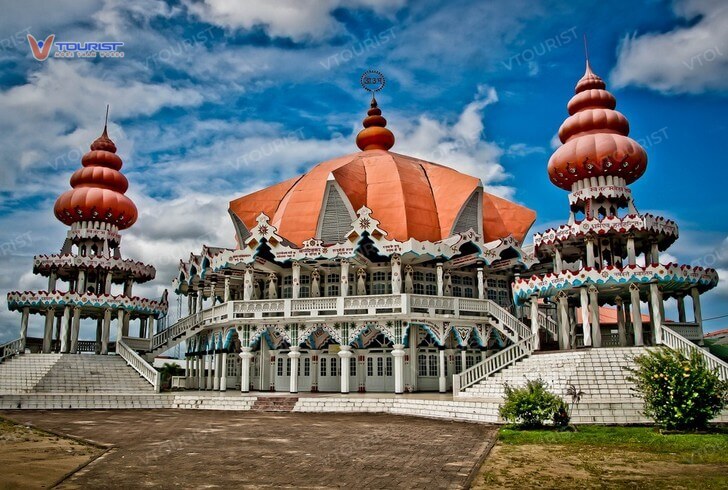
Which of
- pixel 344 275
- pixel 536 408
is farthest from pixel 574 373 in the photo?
pixel 344 275

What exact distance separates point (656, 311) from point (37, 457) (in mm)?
22878

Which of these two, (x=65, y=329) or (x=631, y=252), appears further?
(x=65, y=329)

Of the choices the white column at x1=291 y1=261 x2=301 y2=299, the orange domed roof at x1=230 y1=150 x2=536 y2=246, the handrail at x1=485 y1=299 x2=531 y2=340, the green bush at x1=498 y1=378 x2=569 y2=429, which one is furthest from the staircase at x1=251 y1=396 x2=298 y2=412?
the green bush at x1=498 y1=378 x2=569 y2=429

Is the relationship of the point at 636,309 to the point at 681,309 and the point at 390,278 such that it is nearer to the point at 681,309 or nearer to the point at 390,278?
the point at 681,309

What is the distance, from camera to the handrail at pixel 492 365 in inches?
1011

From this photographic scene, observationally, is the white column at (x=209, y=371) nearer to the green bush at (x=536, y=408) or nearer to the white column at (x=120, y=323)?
A: the white column at (x=120, y=323)

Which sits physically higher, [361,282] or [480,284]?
[361,282]

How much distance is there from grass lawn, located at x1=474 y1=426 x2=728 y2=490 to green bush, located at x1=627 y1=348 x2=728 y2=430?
0.58 metres

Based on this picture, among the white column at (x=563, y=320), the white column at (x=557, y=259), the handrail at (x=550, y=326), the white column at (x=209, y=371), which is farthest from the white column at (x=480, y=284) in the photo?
the white column at (x=209, y=371)

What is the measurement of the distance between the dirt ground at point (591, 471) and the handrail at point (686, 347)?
33.2ft

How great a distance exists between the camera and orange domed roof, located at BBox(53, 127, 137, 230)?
40.1 metres

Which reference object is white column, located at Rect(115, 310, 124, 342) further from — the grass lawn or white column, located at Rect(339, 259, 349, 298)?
the grass lawn

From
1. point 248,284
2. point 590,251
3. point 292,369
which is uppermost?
point 590,251

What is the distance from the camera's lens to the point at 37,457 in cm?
1301
